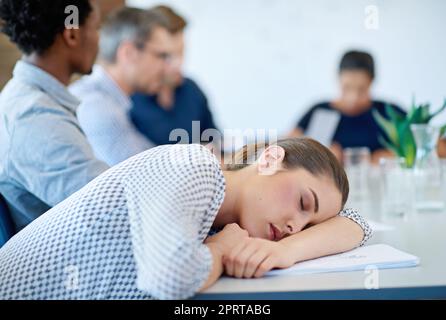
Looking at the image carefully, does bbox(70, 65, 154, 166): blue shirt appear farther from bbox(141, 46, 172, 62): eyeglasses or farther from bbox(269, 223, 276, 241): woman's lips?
bbox(269, 223, 276, 241): woman's lips

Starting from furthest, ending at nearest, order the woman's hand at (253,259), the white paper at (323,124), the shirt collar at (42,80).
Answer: the white paper at (323,124)
the shirt collar at (42,80)
the woman's hand at (253,259)

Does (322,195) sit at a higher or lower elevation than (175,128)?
higher

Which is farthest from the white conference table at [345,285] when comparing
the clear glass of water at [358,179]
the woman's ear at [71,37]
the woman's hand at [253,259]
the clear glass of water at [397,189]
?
the woman's ear at [71,37]

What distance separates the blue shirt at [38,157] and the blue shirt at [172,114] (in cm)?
110

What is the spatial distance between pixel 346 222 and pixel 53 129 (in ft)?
2.34

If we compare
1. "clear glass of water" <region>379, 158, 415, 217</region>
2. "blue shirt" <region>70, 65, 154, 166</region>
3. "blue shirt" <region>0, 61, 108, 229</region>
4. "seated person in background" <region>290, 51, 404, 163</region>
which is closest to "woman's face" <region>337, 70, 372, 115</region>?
"seated person in background" <region>290, 51, 404, 163</region>

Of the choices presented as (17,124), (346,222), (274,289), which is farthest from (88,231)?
(17,124)

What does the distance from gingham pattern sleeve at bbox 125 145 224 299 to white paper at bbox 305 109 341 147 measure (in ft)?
6.30

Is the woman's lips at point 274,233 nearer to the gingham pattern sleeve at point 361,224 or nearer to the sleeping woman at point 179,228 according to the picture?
the sleeping woman at point 179,228

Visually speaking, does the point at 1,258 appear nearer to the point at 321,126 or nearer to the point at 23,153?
the point at 23,153

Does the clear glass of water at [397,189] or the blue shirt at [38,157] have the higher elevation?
the blue shirt at [38,157]

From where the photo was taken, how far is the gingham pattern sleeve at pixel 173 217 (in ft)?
2.65

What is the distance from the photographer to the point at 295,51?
13.4 feet
